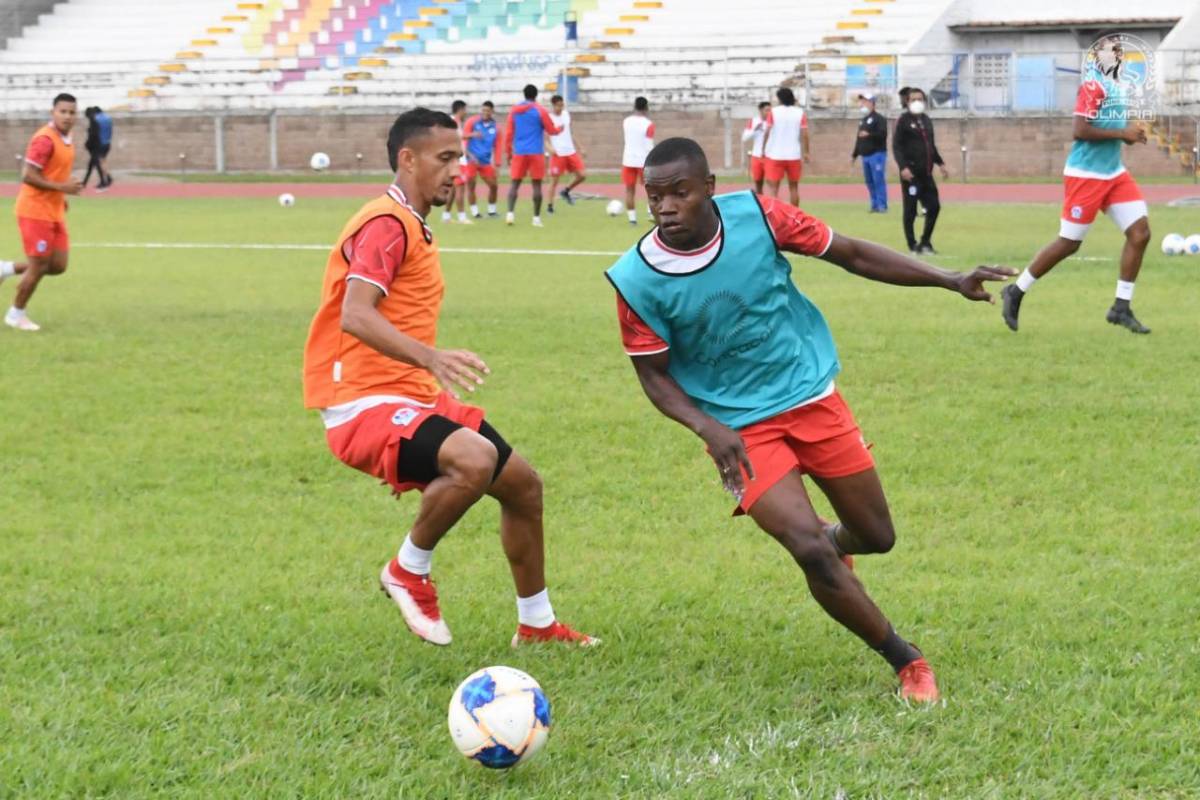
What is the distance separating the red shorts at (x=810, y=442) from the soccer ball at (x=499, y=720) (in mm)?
1033

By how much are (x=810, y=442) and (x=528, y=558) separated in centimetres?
116

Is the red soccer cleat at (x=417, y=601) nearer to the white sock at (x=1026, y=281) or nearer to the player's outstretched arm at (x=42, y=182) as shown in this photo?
the white sock at (x=1026, y=281)

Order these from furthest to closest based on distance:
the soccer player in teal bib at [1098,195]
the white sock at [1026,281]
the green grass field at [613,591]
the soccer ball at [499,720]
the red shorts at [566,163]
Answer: the red shorts at [566,163]
the white sock at [1026,281]
the soccer player in teal bib at [1098,195]
the green grass field at [613,591]
the soccer ball at [499,720]

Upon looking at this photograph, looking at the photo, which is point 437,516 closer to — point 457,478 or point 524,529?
point 457,478

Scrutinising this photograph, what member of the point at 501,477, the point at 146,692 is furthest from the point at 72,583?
the point at 501,477

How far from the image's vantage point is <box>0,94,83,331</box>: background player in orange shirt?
1301 cm

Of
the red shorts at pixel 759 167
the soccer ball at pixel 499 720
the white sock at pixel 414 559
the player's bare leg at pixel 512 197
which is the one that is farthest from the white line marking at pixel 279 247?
the soccer ball at pixel 499 720

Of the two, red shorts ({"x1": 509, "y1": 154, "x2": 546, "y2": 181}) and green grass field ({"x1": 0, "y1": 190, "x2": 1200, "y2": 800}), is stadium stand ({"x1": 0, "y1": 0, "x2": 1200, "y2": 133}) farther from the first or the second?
green grass field ({"x1": 0, "y1": 190, "x2": 1200, "y2": 800})

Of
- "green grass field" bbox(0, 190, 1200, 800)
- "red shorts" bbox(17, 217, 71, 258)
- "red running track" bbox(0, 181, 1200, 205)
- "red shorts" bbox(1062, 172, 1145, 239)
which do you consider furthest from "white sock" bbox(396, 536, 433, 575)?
"red running track" bbox(0, 181, 1200, 205)

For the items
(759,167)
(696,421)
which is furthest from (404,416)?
(759,167)

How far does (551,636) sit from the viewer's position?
562cm

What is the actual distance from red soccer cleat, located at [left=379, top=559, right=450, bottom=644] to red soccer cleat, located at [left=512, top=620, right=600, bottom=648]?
27 centimetres

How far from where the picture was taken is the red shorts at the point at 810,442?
201 inches

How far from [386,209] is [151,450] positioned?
13.2ft
